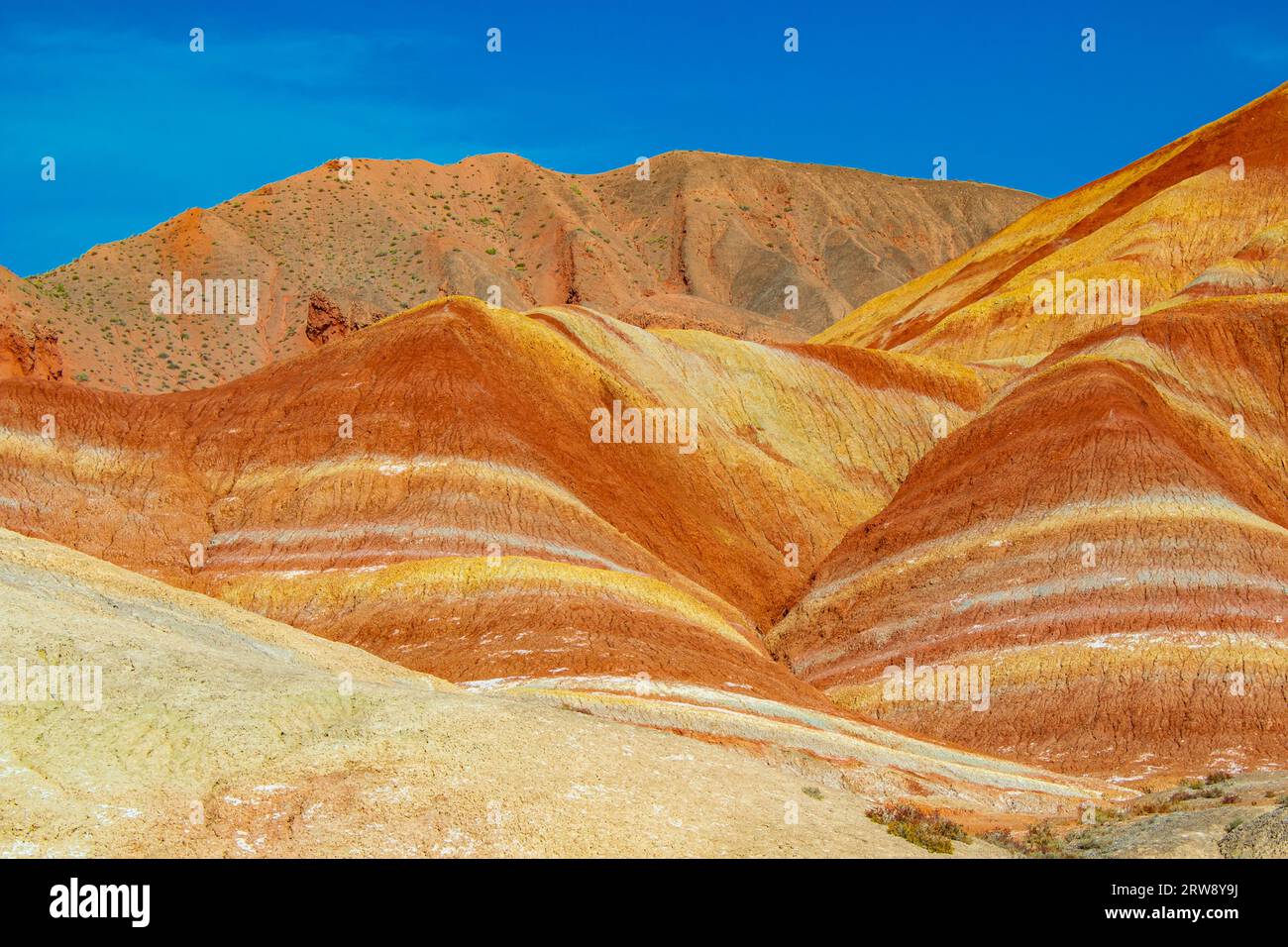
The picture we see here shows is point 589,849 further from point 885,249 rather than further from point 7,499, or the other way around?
point 885,249

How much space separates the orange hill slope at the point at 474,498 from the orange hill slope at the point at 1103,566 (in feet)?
15.5

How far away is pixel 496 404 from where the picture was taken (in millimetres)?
58594

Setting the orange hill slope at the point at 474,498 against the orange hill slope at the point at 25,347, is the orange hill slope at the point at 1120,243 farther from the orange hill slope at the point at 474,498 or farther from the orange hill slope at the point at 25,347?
the orange hill slope at the point at 25,347

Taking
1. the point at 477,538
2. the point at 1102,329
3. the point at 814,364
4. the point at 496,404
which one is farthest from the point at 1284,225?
the point at 477,538

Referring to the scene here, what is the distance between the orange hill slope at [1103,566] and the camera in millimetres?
44875

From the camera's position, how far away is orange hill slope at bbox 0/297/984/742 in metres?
44.5

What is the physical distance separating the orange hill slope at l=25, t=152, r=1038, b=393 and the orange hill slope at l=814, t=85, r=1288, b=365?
17.8m

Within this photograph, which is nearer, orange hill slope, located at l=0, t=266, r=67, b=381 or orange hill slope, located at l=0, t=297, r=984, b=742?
orange hill slope, located at l=0, t=297, r=984, b=742

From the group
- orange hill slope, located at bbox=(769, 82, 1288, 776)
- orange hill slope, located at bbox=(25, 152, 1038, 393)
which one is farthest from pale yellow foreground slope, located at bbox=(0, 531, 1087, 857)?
orange hill slope, located at bbox=(25, 152, 1038, 393)

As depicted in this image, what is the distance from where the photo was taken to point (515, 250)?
151375 millimetres

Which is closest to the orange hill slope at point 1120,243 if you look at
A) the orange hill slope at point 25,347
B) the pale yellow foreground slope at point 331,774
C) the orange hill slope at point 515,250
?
the orange hill slope at point 515,250

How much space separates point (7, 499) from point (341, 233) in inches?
3599

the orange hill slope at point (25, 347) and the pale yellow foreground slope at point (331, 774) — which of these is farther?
the orange hill slope at point (25, 347)

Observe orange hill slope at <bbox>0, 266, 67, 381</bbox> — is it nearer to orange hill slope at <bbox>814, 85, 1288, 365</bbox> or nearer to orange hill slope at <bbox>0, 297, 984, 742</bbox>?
orange hill slope at <bbox>0, 297, 984, 742</bbox>
